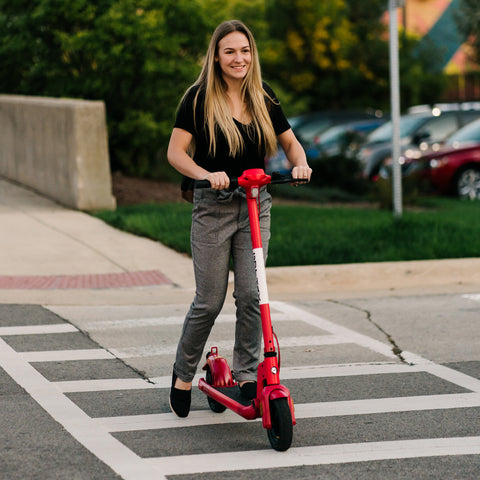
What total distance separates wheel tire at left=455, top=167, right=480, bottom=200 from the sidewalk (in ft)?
26.4

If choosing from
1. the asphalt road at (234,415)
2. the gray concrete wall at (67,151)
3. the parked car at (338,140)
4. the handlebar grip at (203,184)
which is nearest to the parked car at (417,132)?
the parked car at (338,140)

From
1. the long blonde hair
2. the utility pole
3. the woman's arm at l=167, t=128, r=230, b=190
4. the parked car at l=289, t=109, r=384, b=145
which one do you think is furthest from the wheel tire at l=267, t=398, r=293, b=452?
the parked car at l=289, t=109, r=384, b=145

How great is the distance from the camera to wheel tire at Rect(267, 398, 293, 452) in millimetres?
4934

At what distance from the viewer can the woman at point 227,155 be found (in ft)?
17.4

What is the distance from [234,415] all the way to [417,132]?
1479cm

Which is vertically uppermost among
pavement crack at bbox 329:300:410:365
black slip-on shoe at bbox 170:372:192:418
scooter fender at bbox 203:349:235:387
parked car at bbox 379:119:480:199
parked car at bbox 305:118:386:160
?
parked car at bbox 305:118:386:160

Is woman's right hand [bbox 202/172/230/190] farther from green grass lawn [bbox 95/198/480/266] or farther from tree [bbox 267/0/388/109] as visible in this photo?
tree [bbox 267/0/388/109]

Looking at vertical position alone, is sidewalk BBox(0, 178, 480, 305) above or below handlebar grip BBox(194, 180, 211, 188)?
below

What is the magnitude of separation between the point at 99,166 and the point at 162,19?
330 centimetres

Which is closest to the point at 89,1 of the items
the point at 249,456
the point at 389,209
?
the point at 389,209

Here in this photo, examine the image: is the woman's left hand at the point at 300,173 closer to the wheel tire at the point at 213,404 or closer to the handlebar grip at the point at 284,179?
the handlebar grip at the point at 284,179

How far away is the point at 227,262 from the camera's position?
5430mm

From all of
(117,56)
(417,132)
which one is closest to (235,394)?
(117,56)

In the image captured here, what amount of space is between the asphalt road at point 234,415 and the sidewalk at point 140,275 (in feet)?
2.05
